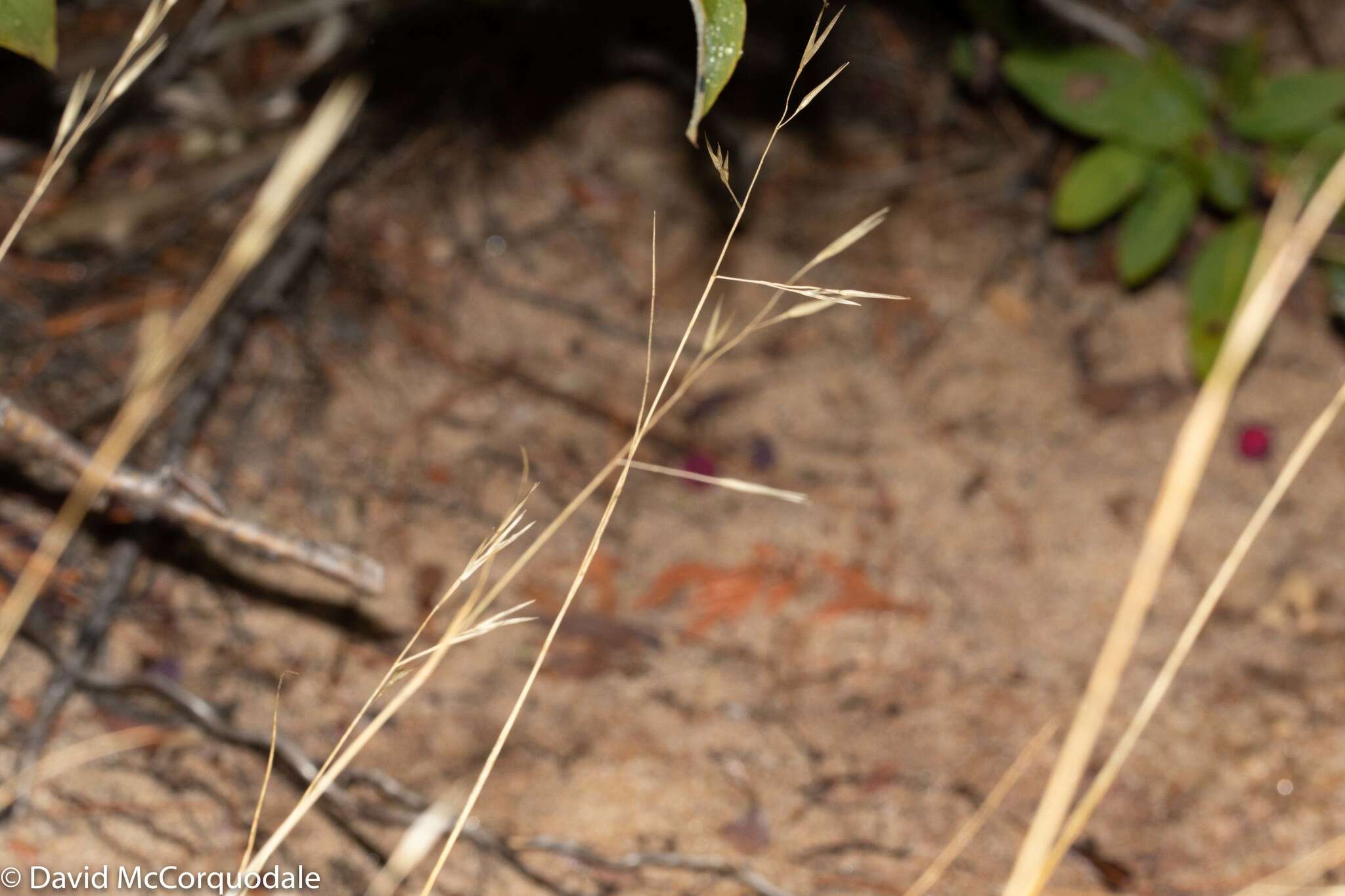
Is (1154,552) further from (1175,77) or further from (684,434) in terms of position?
(1175,77)

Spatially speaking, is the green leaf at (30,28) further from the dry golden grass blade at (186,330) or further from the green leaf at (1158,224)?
the green leaf at (1158,224)

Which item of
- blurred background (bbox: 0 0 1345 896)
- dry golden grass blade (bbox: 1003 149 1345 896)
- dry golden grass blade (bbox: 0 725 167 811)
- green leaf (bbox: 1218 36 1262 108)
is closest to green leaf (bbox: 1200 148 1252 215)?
blurred background (bbox: 0 0 1345 896)

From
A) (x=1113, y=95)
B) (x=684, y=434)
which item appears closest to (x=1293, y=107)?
(x=1113, y=95)

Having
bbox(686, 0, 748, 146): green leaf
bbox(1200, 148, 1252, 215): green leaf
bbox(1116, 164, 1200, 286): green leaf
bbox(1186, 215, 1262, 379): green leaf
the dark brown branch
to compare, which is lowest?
bbox(1186, 215, 1262, 379): green leaf

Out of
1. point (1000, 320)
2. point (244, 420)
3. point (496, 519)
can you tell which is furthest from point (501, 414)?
point (1000, 320)

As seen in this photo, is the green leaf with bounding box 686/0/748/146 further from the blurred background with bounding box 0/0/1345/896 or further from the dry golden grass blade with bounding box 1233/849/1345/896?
the dry golden grass blade with bounding box 1233/849/1345/896

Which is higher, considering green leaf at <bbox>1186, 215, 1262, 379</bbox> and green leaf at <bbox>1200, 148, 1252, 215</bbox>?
green leaf at <bbox>1200, 148, 1252, 215</bbox>

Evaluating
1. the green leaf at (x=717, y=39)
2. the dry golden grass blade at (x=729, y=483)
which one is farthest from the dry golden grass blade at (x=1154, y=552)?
the green leaf at (x=717, y=39)
